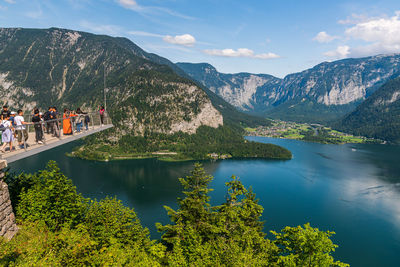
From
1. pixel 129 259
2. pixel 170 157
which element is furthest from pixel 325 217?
pixel 170 157

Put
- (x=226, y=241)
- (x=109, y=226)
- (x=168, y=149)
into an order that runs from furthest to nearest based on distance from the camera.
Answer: (x=168, y=149), (x=226, y=241), (x=109, y=226)

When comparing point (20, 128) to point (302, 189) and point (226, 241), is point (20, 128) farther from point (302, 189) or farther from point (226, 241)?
point (302, 189)

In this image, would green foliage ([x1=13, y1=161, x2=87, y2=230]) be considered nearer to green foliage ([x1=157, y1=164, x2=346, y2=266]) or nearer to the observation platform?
the observation platform

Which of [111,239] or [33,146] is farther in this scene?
[111,239]

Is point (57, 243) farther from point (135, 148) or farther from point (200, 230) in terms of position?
point (135, 148)

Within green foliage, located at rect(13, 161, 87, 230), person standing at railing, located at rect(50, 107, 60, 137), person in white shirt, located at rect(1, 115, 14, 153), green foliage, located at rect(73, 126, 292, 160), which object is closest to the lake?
green foliage, located at rect(73, 126, 292, 160)

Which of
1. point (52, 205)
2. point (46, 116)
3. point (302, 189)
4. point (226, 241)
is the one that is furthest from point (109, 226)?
point (302, 189)
